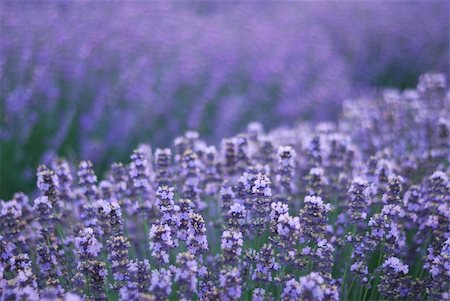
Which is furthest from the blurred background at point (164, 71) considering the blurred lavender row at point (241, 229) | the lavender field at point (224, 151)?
the blurred lavender row at point (241, 229)

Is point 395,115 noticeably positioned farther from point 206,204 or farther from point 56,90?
point 56,90

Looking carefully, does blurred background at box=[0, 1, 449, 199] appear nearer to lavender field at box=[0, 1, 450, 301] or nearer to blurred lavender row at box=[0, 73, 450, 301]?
lavender field at box=[0, 1, 450, 301]

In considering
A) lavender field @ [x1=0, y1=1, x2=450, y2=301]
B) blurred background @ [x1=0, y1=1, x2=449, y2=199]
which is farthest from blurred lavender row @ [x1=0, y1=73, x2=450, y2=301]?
blurred background @ [x1=0, y1=1, x2=449, y2=199]

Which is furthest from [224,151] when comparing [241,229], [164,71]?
[164,71]

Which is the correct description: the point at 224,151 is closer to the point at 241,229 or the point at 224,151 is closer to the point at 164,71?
the point at 241,229

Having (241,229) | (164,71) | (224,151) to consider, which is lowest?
(241,229)

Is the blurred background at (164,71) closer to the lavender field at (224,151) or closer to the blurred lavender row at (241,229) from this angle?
the lavender field at (224,151)

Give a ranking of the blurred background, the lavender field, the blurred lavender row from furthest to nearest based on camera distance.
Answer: the blurred background → the lavender field → the blurred lavender row
